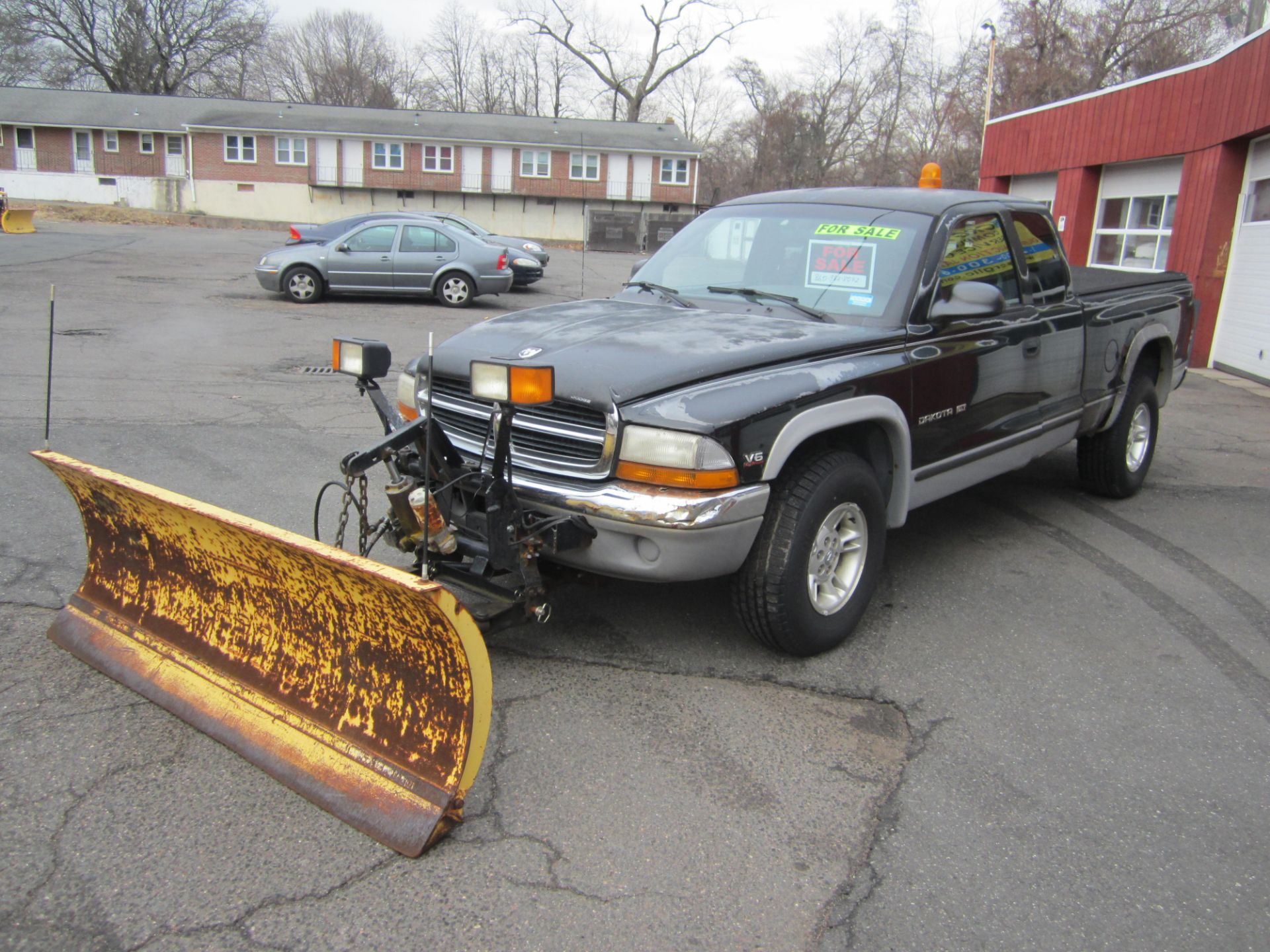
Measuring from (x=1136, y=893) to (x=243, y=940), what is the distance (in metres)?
2.35

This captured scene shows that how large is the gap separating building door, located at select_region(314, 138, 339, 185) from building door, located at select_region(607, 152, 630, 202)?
1407 centimetres

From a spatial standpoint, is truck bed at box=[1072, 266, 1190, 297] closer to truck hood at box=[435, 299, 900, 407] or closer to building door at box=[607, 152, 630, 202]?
truck hood at box=[435, 299, 900, 407]

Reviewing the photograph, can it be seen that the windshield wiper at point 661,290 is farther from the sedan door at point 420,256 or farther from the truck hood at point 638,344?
the sedan door at point 420,256

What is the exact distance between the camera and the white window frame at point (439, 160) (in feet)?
169

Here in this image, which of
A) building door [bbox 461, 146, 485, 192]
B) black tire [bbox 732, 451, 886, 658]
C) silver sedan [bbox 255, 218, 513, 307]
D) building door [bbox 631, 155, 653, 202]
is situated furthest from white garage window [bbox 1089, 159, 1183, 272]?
building door [bbox 461, 146, 485, 192]

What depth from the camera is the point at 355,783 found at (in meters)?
2.95

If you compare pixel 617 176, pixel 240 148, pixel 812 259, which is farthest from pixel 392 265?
pixel 240 148

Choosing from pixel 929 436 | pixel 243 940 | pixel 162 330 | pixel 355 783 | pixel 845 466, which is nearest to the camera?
pixel 243 940

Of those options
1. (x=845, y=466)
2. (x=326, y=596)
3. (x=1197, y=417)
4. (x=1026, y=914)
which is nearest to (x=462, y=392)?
(x=326, y=596)

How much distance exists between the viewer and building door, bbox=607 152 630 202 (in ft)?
171

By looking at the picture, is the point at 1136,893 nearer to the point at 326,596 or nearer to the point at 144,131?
the point at 326,596

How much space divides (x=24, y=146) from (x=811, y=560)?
6374 cm

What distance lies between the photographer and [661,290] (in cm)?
513

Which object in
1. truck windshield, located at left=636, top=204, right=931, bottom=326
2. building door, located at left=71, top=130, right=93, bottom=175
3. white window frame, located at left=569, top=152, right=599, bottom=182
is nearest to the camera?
truck windshield, located at left=636, top=204, right=931, bottom=326
